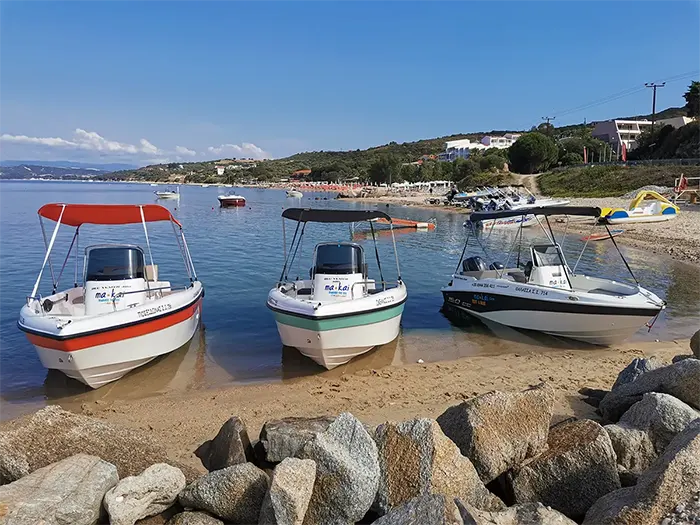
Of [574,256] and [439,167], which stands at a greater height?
[439,167]

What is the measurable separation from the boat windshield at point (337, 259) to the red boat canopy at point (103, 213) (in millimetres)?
3756

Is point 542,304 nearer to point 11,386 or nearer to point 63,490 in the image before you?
point 63,490

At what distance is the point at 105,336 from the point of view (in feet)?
31.8

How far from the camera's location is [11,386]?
34.5ft

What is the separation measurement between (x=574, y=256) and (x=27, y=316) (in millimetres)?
26684

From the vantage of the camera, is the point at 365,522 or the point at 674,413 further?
the point at 674,413

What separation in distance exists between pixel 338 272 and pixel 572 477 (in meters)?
7.48

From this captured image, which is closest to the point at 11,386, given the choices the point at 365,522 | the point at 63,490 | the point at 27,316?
the point at 27,316

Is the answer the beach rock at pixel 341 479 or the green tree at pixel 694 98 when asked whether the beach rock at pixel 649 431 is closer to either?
the beach rock at pixel 341 479

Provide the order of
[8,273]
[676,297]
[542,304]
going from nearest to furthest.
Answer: [542,304] → [676,297] → [8,273]

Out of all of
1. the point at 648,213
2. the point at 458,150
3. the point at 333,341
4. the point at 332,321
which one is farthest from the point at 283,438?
the point at 458,150

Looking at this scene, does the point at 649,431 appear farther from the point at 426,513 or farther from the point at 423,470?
the point at 426,513

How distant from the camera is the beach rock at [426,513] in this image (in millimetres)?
3777

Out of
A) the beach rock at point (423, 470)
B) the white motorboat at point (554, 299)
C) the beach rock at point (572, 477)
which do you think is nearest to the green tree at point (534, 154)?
the white motorboat at point (554, 299)
